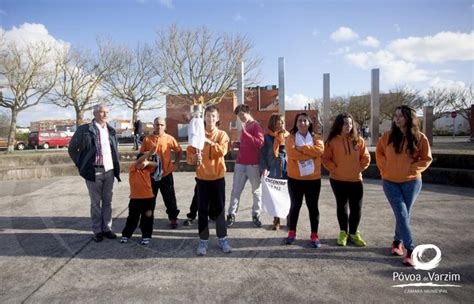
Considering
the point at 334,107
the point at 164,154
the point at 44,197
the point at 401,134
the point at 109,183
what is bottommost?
the point at 44,197

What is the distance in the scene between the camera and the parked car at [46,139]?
29719mm

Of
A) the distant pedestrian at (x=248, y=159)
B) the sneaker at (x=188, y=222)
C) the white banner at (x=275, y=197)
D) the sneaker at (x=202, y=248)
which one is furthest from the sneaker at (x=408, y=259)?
the sneaker at (x=188, y=222)

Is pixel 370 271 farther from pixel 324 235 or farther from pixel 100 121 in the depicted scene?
pixel 100 121

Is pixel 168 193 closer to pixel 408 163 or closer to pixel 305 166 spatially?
pixel 305 166

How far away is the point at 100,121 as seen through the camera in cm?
405

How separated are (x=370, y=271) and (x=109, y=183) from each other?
11.3ft

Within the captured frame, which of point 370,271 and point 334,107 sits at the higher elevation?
point 334,107

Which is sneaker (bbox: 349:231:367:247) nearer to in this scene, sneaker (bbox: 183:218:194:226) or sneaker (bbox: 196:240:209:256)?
sneaker (bbox: 196:240:209:256)

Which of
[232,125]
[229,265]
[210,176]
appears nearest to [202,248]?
[229,265]

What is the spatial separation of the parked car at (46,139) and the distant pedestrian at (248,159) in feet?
104

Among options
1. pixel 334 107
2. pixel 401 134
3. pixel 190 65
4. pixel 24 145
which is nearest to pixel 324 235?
pixel 401 134

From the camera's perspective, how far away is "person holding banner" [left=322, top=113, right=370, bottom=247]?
3.62 meters

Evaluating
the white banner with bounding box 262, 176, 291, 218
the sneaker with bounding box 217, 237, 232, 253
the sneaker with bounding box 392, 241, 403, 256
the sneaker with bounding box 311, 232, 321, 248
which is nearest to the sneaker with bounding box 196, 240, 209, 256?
the sneaker with bounding box 217, 237, 232, 253

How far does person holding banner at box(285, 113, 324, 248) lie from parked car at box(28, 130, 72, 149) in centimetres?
3280
